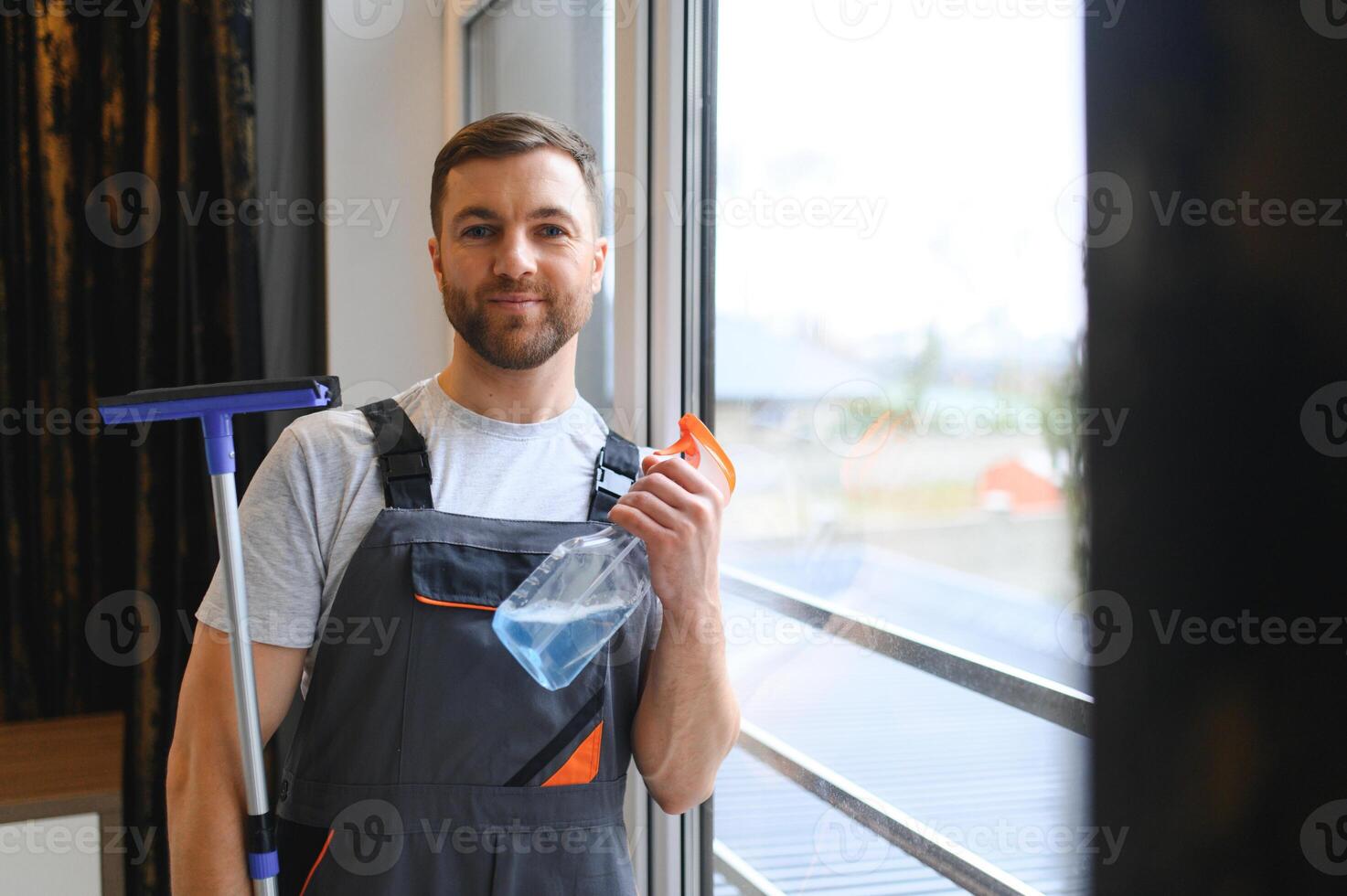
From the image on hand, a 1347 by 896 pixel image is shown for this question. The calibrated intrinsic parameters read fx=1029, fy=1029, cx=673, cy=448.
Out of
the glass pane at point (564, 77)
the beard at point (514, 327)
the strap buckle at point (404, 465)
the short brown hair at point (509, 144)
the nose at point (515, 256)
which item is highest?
the glass pane at point (564, 77)

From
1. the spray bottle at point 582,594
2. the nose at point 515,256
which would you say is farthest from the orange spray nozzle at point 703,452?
the nose at point 515,256

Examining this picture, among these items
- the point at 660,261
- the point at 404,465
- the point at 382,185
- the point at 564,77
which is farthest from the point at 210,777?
the point at 382,185

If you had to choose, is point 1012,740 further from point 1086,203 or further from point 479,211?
point 479,211

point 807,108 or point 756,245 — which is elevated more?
point 807,108

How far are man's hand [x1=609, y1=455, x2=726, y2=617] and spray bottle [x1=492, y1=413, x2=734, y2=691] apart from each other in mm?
40

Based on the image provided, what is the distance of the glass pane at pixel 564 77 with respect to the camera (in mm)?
1814

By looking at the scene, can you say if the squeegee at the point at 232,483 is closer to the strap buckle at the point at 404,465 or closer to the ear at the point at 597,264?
the strap buckle at the point at 404,465

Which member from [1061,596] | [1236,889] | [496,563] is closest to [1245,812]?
[1236,889]

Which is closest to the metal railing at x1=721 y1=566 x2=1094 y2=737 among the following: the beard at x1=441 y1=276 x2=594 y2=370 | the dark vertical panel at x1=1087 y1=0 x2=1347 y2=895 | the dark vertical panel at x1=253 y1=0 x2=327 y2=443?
the dark vertical panel at x1=1087 y1=0 x2=1347 y2=895

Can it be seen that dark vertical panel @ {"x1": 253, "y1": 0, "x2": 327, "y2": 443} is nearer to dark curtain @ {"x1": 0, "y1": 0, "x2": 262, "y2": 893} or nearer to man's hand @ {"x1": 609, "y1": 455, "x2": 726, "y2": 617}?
dark curtain @ {"x1": 0, "y1": 0, "x2": 262, "y2": 893}

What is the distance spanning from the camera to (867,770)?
4.09ft

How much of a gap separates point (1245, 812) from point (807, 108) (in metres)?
0.97

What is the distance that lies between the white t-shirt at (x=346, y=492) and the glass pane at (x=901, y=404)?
0.92 ft

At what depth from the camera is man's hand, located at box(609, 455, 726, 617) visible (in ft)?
3.40
